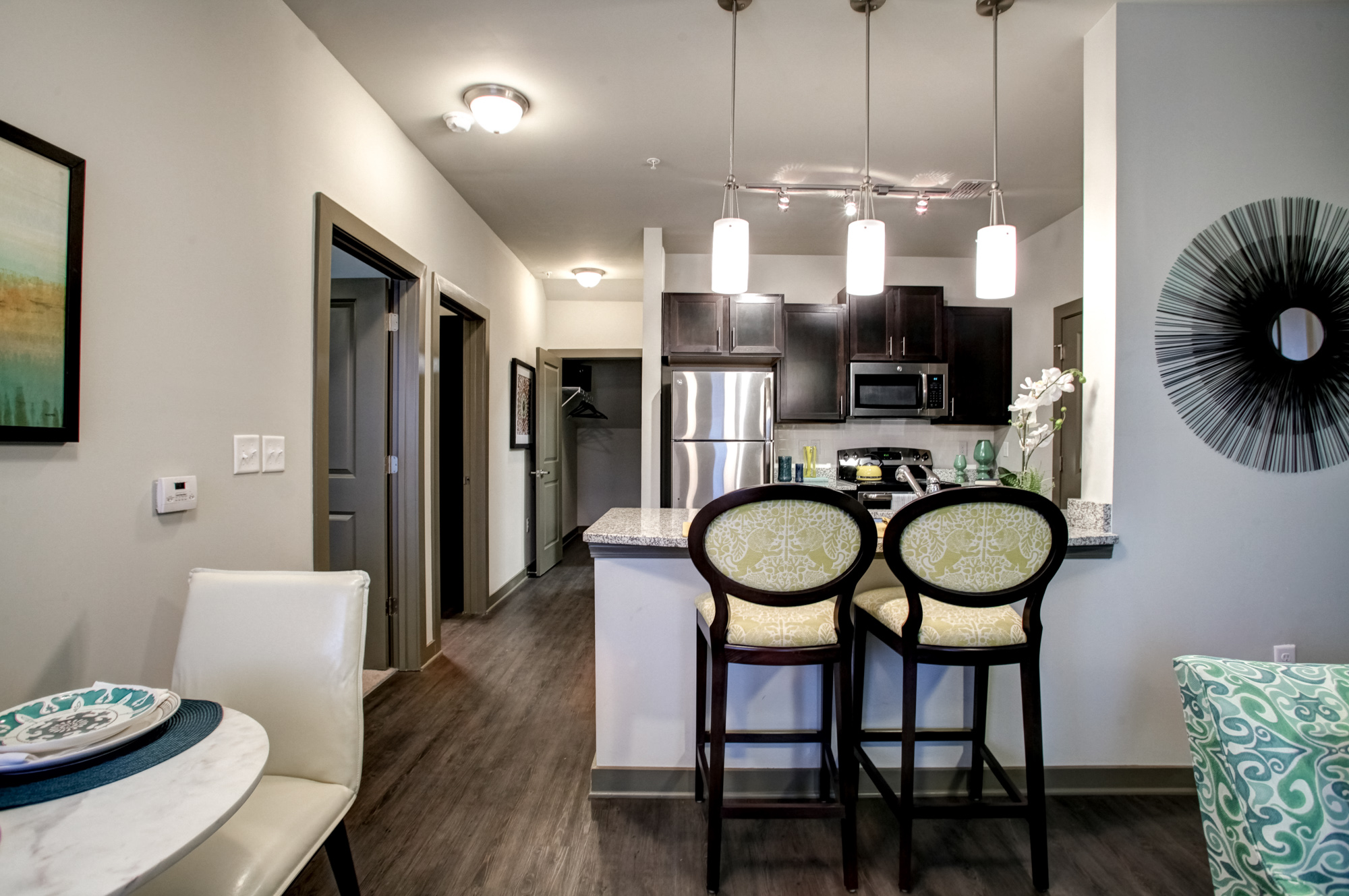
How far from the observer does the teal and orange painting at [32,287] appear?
1.18m

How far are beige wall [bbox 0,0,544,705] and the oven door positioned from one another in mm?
3381

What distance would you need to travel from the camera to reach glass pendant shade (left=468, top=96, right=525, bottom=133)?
8.13 feet

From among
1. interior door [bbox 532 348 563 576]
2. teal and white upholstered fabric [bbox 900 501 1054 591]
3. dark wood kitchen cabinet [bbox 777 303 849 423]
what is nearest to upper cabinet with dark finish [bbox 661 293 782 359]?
dark wood kitchen cabinet [bbox 777 303 849 423]

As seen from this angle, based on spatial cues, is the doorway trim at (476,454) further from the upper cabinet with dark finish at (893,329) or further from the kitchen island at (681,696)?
the upper cabinet with dark finish at (893,329)

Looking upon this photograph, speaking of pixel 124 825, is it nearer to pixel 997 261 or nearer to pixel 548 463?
pixel 997 261

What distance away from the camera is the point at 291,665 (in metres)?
1.30

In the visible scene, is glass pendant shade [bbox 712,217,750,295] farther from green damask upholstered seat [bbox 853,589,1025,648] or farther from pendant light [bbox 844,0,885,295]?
green damask upholstered seat [bbox 853,589,1025,648]

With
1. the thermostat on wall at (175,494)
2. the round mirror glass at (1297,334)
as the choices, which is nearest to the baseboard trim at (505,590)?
the thermostat on wall at (175,494)

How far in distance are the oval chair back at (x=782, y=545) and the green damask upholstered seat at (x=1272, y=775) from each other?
71 centimetres

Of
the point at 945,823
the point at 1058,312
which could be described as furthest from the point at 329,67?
the point at 1058,312

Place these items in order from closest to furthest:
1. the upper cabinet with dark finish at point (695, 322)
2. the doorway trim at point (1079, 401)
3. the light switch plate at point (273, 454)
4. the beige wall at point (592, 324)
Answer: the light switch plate at point (273, 454), the doorway trim at point (1079, 401), the upper cabinet with dark finish at point (695, 322), the beige wall at point (592, 324)

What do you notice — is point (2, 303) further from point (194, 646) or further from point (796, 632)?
point (796, 632)

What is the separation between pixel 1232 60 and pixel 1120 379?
1115mm

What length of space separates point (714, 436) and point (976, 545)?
267 centimetres
